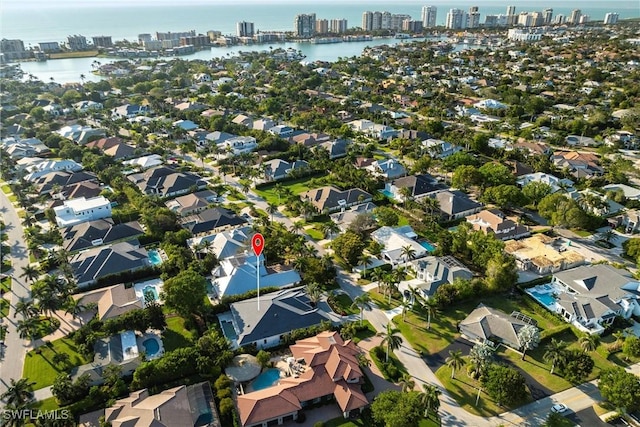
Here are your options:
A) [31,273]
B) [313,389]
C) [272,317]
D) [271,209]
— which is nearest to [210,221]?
[271,209]

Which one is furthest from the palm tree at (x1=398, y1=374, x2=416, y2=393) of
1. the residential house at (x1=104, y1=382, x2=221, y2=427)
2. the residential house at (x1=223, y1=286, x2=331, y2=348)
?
the residential house at (x1=104, y1=382, x2=221, y2=427)

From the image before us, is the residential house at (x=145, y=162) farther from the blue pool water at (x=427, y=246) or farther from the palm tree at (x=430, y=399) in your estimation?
the palm tree at (x=430, y=399)

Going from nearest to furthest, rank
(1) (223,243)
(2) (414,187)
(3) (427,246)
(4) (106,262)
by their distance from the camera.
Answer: (4) (106,262) < (1) (223,243) < (3) (427,246) < (2) (414,187)

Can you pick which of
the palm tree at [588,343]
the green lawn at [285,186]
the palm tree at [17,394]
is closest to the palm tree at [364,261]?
the green lawn at [285,186]

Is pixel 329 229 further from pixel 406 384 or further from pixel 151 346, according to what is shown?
pixel 406 384

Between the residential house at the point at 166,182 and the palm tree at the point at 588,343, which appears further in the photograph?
the residential house at the point at 166,182
